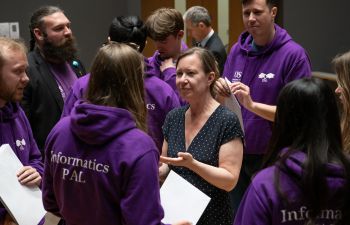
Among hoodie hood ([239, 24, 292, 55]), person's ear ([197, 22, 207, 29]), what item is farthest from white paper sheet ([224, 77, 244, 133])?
person's ear ([197, 22, 207, 29])

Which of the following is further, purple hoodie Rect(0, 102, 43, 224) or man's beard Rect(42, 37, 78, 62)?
man's beard Rect(42, 37, 78, 62)

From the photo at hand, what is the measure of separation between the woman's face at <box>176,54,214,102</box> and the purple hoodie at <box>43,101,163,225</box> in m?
0.90

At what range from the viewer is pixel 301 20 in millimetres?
7930

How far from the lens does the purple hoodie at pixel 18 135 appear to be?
8.38 feet

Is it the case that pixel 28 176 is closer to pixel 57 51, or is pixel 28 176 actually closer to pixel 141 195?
pixel 141 195

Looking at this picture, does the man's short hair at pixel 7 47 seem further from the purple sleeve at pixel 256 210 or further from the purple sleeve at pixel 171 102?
the purple sleeve at pixel 256 210

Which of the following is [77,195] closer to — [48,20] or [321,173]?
[321,173]

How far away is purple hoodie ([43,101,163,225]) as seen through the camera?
1758 mm

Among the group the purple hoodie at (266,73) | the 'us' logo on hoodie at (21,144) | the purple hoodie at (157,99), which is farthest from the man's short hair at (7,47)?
the purple hoodie at (266,73)

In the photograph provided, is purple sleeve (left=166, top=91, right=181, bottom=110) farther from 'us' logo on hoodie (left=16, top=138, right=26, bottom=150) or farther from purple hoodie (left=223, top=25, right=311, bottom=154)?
'us' logo on hoodie (left=16, top=138, right=26, bottom=150)

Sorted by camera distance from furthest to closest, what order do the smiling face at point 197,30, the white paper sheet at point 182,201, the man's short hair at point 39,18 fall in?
the smiling face at point 197,30
the man's short hair at point 39,18
the white paper sheet at point 182,201

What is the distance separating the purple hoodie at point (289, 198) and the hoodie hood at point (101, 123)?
19.6 inches

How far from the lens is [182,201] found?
7.64ft

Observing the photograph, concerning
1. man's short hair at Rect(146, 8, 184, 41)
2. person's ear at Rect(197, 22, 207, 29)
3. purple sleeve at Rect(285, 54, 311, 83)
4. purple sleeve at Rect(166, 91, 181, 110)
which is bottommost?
person's ear at Rect(197, 22, 207, 29)
